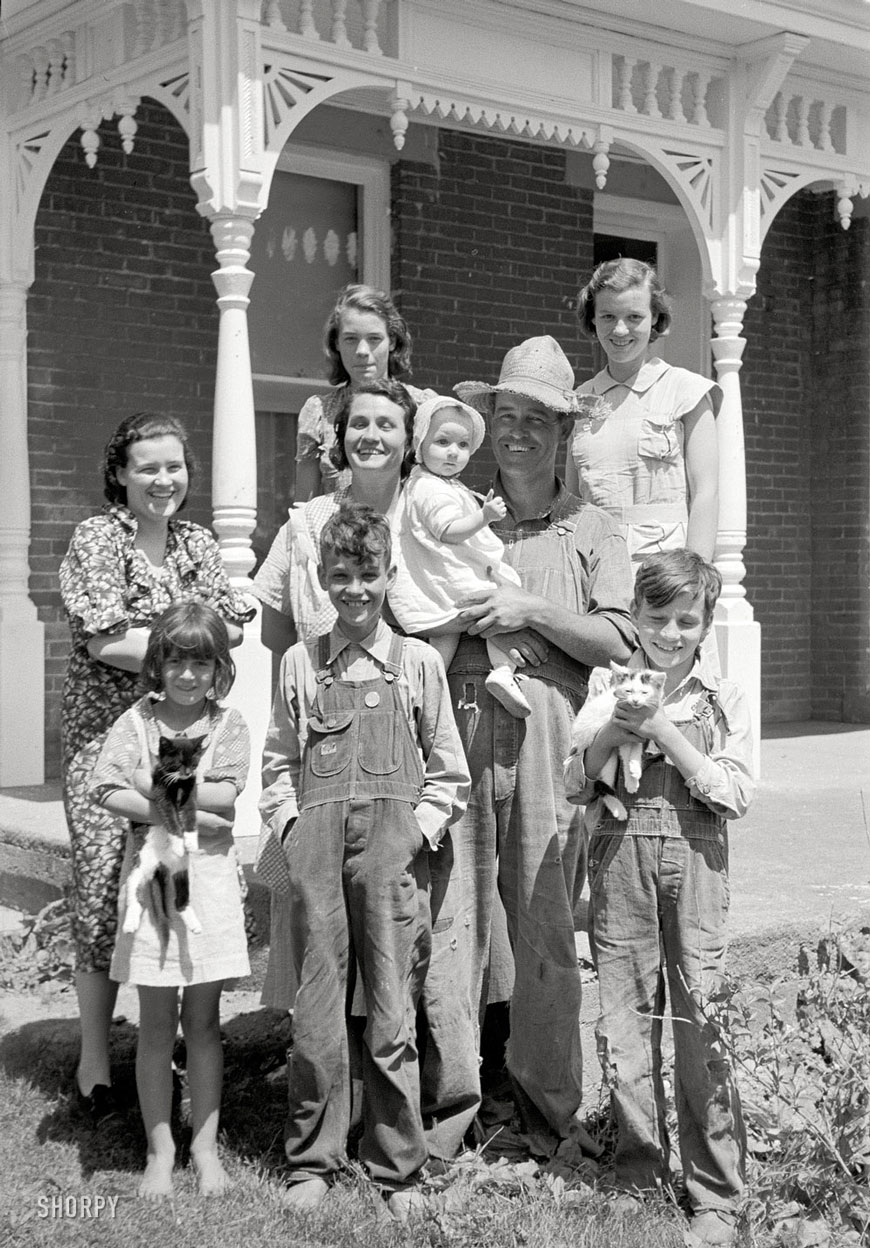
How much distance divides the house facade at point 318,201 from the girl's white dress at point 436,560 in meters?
2.54

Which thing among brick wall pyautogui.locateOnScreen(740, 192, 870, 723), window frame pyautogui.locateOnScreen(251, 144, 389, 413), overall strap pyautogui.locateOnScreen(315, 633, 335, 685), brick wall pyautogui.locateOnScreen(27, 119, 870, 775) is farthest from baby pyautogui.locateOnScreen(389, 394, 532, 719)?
brick wall pyautogui.locateOnScreen(740, 192, 870, 723)

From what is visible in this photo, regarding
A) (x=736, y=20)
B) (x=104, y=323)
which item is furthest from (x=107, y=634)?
(x=736, y=20)

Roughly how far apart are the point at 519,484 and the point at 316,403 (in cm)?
73

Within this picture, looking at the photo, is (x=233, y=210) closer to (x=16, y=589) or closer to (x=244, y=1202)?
(x=16, y=589)

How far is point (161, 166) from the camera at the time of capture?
833cm

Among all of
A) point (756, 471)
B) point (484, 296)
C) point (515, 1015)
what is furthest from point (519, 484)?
point (756, 471)

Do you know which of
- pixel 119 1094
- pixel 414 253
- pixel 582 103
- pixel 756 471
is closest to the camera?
pixel 119 1094

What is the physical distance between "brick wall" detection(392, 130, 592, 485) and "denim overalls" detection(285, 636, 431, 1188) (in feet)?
19.6

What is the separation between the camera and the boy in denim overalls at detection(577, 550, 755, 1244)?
349cm

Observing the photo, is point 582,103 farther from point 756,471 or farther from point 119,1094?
point 119,1094

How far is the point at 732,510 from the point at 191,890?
4880 mm

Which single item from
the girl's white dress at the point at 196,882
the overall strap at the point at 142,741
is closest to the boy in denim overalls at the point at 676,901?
the girl's white dress at the point at 196,882

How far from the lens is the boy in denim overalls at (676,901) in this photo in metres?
3.49

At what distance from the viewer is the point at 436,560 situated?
3836 mm
